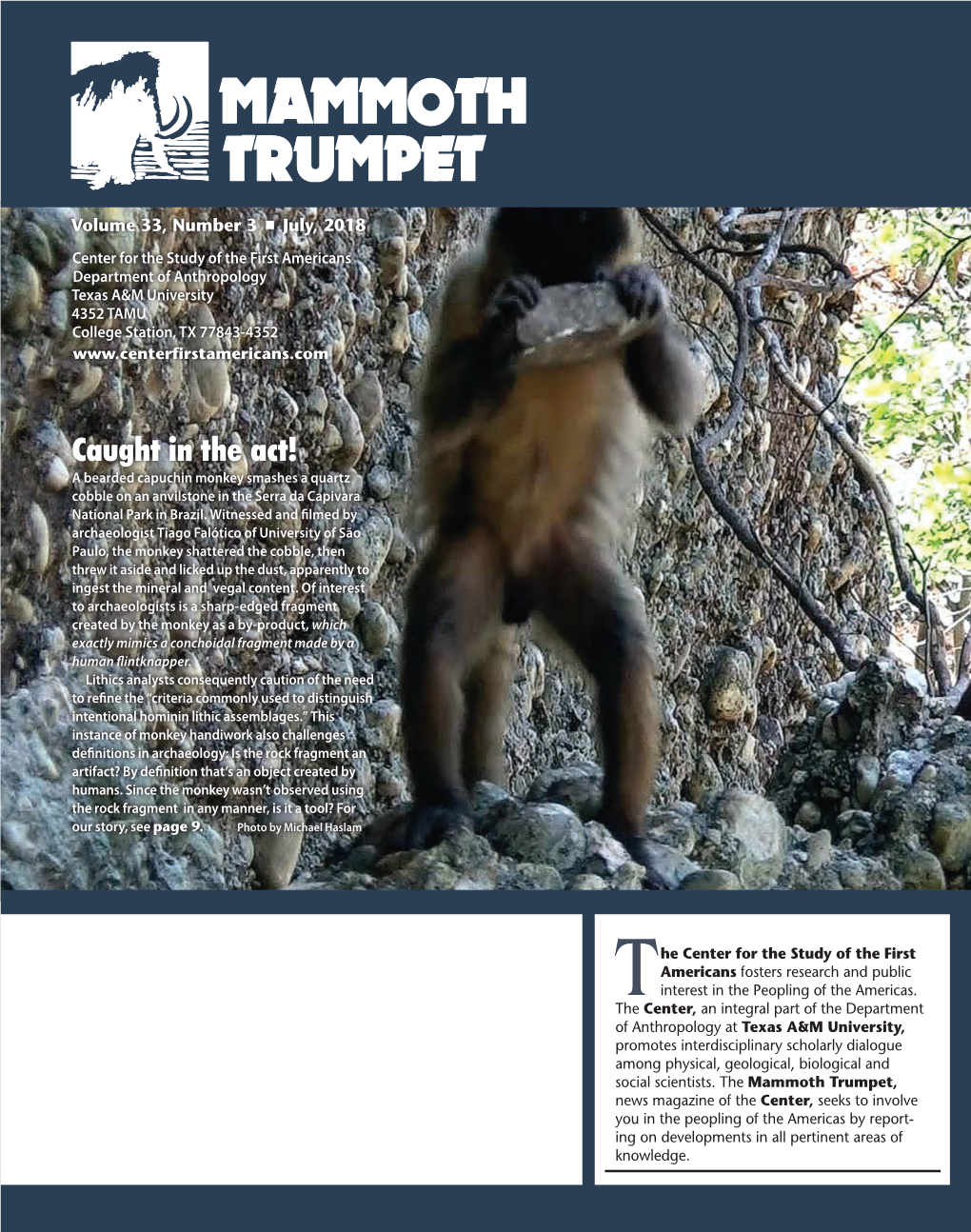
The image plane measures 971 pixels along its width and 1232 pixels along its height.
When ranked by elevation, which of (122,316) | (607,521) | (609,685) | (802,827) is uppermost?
(122,316)

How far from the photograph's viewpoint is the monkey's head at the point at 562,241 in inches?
180

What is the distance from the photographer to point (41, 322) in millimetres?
3941

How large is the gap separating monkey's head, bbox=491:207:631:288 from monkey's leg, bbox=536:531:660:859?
0.81 metres

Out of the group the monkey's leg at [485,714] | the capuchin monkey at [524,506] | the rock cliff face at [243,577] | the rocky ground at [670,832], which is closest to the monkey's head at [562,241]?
the capuchin monkey at [524,506]

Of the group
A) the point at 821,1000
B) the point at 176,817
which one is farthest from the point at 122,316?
the point at 821,1000

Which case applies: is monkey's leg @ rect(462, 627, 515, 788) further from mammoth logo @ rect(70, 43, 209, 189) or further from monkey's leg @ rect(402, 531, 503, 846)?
mammoth logo @ rect(70, 43, 209, 189)

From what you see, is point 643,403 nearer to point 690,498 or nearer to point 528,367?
point 528,367

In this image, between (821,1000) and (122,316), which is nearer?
(821,1000)

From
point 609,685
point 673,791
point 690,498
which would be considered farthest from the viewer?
point 690,498

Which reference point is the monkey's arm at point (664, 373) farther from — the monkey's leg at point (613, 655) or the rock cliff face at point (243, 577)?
the rock cliff face at point (243, 577)

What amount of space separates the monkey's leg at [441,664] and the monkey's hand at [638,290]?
2.77 feet

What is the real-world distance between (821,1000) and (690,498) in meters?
4.00

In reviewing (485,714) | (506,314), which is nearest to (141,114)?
(506,314)

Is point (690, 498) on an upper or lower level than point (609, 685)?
upper
